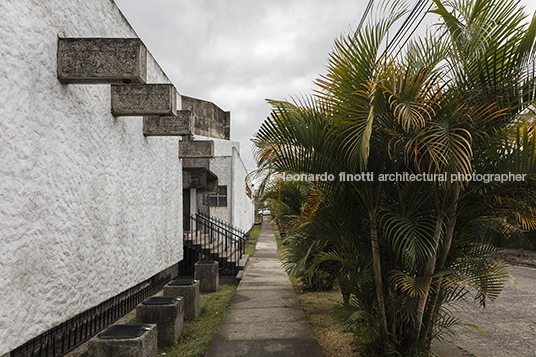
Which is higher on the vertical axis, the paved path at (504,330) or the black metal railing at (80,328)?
the black metal railing at (80,328)

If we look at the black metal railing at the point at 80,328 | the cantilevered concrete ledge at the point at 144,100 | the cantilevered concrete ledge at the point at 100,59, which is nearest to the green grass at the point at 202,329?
the black metal railing at the point at 80,328

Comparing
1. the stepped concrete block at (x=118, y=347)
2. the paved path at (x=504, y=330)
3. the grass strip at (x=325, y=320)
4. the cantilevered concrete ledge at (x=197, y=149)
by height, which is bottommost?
the paved path at (x=504, y=330)

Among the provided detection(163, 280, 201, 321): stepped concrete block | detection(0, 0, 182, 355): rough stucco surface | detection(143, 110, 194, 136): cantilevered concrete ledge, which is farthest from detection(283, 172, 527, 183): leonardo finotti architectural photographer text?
detection(163, 280, 201, 321): stepped concrete block

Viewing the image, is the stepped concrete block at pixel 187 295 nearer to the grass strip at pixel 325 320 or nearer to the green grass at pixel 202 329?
the green grass at pixel 202 329

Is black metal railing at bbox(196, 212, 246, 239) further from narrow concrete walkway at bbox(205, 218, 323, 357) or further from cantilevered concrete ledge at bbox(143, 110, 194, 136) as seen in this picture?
cantilevered concrete ledge at bbox(143, 110, 194, 136)

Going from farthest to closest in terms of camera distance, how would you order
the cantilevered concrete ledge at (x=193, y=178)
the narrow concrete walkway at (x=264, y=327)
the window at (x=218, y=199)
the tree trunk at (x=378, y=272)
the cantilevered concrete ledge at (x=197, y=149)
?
the window at (x=218, y=199), the cantilevered concrete ledge at (x=193, y=178), the cantilevered concrete ledge at (x=197, y=149), the narrow concrete walkway at (x=264, y=327), the tree trunk at (x=378, y=272)

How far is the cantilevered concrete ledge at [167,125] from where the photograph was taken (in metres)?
6.24

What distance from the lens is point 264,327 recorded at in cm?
539

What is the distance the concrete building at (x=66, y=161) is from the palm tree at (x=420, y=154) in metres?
2.07

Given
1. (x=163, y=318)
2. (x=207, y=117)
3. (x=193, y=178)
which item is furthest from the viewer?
(x=207, y=117)

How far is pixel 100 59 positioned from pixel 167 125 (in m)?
2.56

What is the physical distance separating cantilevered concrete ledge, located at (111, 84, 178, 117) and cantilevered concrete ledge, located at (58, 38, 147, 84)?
89 cm

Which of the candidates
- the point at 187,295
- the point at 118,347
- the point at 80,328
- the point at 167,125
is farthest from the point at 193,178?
the point at 118,347

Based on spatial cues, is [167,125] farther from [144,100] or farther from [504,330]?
[504,330]
